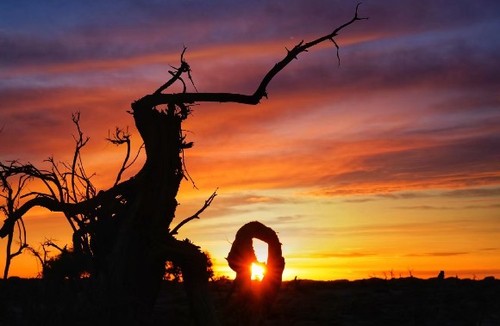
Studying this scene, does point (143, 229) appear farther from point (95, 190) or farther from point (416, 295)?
point (416, 295)

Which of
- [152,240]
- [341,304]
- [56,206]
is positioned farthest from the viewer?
[341,304]

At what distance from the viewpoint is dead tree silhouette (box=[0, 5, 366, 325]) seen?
1909cm

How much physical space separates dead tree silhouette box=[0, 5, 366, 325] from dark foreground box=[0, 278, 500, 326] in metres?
0.94

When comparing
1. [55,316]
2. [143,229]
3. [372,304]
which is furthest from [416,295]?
[55,316]

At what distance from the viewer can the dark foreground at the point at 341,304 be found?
18.9 m

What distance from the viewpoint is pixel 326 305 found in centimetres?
2280

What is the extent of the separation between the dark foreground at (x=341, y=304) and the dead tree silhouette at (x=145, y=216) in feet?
3.09

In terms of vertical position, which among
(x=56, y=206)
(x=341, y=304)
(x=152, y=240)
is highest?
(x=56, y=206)

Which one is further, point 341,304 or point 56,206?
point 341,304

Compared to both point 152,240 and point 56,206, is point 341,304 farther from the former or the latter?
point 56,206

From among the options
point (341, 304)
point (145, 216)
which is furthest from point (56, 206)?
point (341, 304)

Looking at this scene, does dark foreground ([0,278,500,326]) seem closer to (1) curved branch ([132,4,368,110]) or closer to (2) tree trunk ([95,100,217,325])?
(2) tree trunk ([95,100,217,325])

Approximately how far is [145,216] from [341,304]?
22.8 ft

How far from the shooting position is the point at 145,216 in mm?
19609
